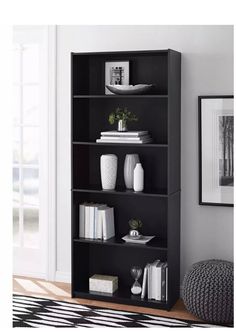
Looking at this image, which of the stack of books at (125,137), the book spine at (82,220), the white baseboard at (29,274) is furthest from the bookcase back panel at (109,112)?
the white baseboard at (29,274)

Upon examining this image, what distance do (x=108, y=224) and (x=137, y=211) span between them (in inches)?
9.8

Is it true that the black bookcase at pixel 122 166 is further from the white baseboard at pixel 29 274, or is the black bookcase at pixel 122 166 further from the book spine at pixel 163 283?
the white baseboard at pixel 29 274

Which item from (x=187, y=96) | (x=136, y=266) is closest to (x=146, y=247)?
(x=136, y=266)

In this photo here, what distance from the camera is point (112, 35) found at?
3.85m

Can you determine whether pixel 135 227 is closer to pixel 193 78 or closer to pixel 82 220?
pixel 82 220

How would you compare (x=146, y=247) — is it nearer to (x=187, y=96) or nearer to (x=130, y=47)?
(x=187, y=96)

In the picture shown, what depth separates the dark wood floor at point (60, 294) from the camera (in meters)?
3.45

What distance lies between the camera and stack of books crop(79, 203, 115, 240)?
370 cm

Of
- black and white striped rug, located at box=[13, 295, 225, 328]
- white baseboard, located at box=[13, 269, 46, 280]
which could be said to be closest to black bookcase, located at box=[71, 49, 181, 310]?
black and white striped rug, located at box=[13, 295, 225, 328]

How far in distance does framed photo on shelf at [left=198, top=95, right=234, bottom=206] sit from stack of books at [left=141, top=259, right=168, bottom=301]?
0.56 meters

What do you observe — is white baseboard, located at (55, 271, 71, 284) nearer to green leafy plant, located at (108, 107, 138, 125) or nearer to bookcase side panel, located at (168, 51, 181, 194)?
bookcase side panel, located at (168, 51, 181, 194)

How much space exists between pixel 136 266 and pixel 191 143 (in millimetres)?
995

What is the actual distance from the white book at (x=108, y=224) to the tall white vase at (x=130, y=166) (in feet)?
0.88

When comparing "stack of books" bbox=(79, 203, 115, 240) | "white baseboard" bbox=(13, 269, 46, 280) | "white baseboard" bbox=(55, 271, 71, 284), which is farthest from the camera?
"white baseboard" bbox=(13, 269, 46, 280)
